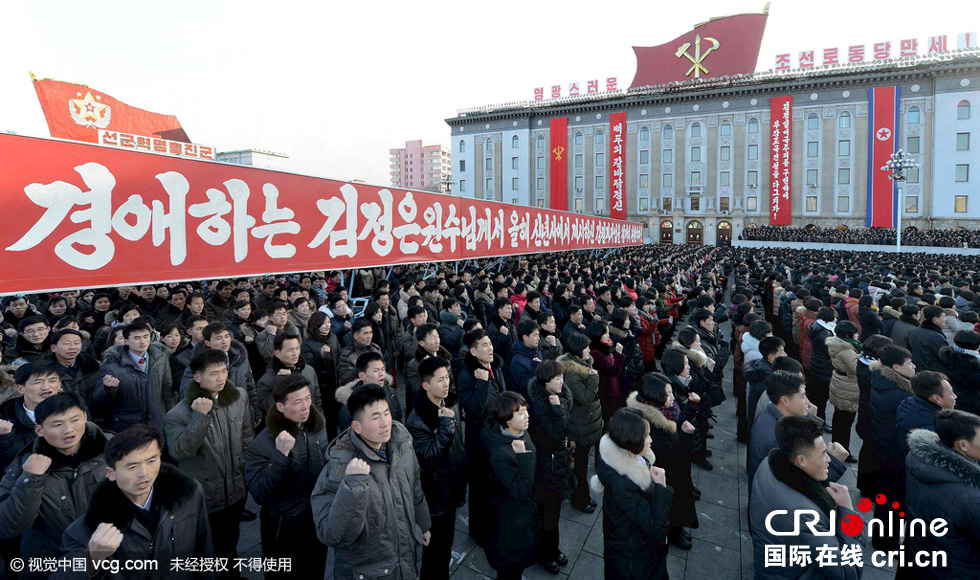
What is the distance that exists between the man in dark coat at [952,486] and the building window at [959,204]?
167ft

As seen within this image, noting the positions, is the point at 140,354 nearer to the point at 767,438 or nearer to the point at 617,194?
the point at 767,438

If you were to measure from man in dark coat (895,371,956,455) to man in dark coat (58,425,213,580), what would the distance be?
4648mm

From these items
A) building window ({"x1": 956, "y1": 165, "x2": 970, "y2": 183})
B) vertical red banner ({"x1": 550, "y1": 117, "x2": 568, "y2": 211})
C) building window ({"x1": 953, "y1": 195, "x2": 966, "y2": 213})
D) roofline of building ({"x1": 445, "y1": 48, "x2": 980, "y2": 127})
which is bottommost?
building window ({"x1": 953, "y1": 195, "x2": 966, "y2": 213})

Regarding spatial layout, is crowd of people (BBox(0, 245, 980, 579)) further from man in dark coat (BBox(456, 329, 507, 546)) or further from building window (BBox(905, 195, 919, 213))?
building window (BBox(905, 195, 919, 213))

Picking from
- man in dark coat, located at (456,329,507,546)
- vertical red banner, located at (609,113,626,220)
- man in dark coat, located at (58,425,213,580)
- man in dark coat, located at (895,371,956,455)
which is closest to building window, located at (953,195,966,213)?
vertical red banner, located at (609,113,626,220)

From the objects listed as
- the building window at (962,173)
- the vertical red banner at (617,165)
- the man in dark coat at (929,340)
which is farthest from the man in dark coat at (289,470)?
the building window at (962,173)

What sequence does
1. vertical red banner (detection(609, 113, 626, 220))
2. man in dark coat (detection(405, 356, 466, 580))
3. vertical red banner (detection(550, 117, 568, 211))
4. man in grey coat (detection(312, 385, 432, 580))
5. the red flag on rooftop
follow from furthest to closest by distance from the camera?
vertical red banner (detection(550, 117, 568, 211))
vertical red banner (detection(609, 113, 626, 220))
the red flag on rooftop
man in dark coat (detection(405, 356, 466, 580))
man in grey coat (detection(312, 385, 432, 580))

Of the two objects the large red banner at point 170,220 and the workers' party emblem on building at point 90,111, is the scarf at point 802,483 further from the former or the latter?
the workers' party emblem on building at point 90,111

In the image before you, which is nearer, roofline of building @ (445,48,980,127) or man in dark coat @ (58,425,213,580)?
man in dark coat @ (58,425,213,580)

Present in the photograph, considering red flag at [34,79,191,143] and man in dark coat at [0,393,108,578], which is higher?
red flag at [34,79,191,143]

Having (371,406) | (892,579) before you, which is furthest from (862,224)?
(371,406)

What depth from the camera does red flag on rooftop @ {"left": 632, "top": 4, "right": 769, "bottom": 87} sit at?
4444cm

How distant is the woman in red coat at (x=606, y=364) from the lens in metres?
4.98

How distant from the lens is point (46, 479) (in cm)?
231
